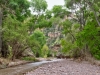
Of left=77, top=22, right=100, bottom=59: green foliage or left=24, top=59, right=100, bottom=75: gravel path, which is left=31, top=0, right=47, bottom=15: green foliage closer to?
left=77, top=22, right=100, bottom=59: green foliage

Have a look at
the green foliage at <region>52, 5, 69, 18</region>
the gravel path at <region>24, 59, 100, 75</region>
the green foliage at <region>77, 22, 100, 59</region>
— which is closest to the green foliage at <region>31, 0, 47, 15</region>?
the green foliage at <region>52, 5, 69, 18</region>

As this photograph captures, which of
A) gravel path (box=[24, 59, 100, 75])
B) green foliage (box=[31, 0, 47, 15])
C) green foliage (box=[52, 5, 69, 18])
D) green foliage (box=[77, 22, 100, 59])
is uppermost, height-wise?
green foliage (box=[31, 0, 47, 15])

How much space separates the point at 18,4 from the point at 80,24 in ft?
35.7

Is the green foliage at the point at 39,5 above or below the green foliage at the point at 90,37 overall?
above

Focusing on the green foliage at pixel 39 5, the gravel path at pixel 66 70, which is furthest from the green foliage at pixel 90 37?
the green foliage at pixel 39 5

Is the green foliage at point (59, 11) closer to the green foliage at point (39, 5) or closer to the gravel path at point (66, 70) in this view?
the green foliage at point (39, 5)

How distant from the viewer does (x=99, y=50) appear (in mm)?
29375

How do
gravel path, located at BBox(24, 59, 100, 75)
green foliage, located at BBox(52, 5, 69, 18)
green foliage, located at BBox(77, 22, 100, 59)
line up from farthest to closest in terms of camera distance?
green foliage, located at BBox(52, 5, 69, 18) → green foliage, located at BBox(77, 22, 100, 59) → gravel path, located at BBox(24, 59, 100, 75)

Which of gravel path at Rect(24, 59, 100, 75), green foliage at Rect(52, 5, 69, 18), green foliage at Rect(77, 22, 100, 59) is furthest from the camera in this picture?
green foliage at Rect(52, 5, 69, 18)

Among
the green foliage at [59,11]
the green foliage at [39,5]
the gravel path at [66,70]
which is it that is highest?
the green foliage at [39,5]

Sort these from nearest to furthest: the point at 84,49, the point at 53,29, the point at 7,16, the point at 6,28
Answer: the point at 6,28 → the point at 7,16 → the point at 84,49 → the point at 53,29

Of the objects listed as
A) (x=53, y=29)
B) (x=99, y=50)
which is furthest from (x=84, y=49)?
(x=53, y=29)

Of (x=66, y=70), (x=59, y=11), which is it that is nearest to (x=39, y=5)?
(x=59, y=11)

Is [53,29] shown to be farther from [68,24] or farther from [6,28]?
[6,28]
